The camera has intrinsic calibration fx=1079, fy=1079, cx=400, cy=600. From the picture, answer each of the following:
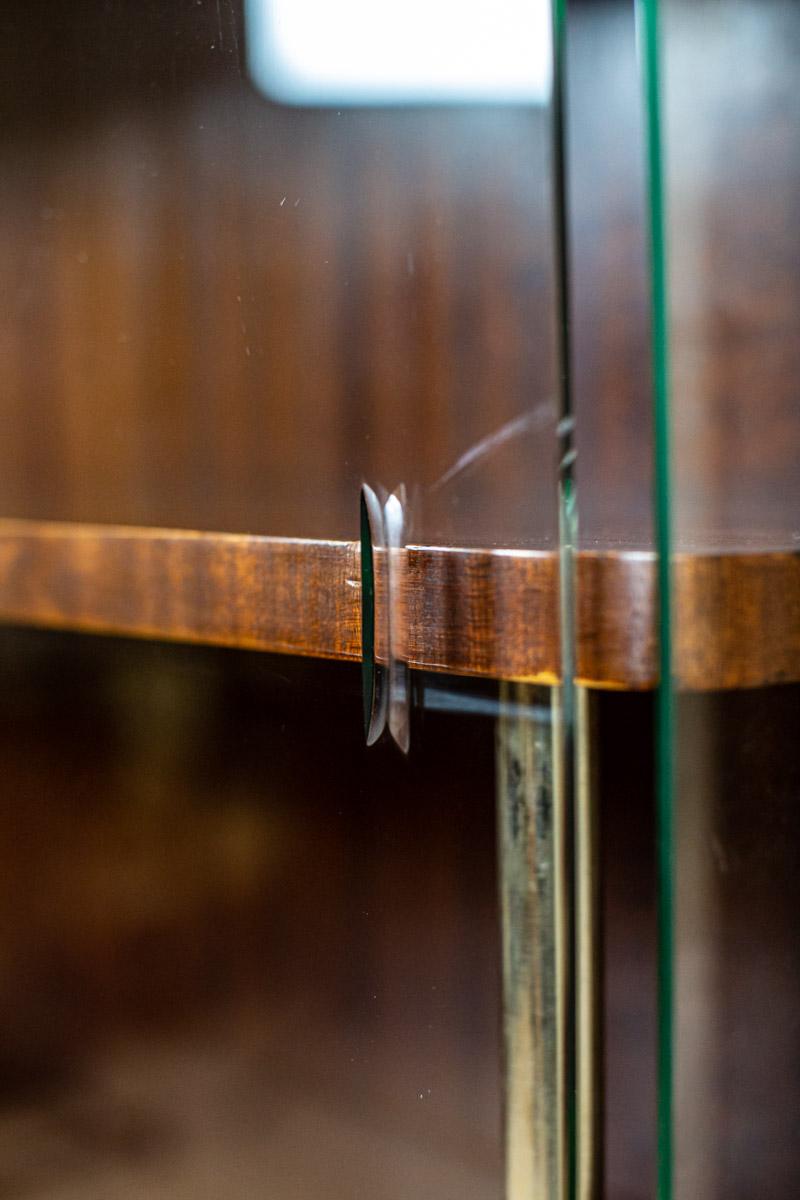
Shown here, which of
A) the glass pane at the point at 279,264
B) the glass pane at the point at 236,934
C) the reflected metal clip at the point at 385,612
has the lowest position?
the glass pane at the point at 236,934

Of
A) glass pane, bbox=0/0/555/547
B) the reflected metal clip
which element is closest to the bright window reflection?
glass pane, bbox=0/0/555/547

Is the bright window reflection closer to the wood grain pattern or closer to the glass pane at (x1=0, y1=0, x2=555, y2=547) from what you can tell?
the glass pane at (x1=0, y1=0, x2=555, y2=547)

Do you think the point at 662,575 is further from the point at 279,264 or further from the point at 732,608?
the point at 279,264

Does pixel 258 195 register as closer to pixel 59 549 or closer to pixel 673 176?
pixel 59 549

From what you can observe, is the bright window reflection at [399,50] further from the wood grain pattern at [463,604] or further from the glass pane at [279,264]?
the wood grain pattern at [463,604]

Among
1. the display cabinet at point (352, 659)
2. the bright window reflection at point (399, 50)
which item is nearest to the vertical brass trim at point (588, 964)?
the display cabinet at point (352, 659)

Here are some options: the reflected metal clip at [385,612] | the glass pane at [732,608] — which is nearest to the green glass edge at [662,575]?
the glass pane at [732,608]

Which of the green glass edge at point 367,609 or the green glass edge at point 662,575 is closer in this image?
the green glass edge at point 662,575

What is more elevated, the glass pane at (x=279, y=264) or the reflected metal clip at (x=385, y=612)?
the glass pane at (x=279, y=264)
